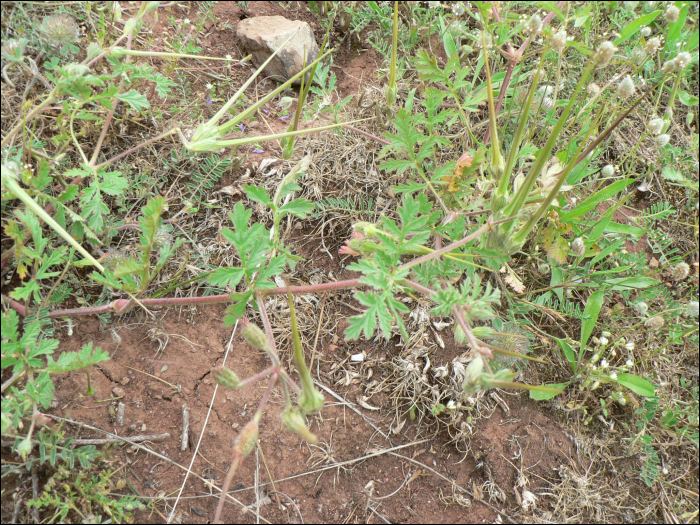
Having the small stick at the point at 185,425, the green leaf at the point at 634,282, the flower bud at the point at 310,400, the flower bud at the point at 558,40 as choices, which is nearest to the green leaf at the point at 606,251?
the green leaf at the point at 634,282

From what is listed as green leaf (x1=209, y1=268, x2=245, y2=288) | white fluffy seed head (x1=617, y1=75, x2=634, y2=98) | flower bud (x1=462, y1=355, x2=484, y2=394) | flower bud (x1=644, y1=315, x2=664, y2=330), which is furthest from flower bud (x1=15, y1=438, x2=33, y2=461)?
white fluffy seed head (x1=617, y1=75, x2=634, y2=98)

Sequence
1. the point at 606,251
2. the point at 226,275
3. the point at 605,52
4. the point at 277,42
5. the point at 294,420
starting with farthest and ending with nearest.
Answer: the point at 277,42
the point at 606,251
the point at 605,52
the point at 226,275
the point at 294,420

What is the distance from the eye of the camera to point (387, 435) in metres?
2.04

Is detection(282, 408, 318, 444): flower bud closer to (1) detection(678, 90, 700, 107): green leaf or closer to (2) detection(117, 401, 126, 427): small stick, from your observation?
(2) detection(117, 401, 126, 427): small stick

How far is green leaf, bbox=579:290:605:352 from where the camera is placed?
7.30 feet

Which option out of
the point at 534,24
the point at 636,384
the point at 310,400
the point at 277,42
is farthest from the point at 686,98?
the point at 310,400

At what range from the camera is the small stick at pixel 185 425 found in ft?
6.13

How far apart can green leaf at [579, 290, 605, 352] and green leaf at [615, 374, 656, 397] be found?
21 cm

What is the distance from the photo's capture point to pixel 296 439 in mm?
1978

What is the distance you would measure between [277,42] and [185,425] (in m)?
1.87

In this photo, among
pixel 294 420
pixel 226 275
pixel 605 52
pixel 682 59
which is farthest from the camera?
pixel 682 59

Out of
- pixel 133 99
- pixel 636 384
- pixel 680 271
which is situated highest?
pixel 133 99

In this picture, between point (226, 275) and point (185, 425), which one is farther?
point (185, 425)

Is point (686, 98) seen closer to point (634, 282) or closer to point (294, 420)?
point (634, 282)
